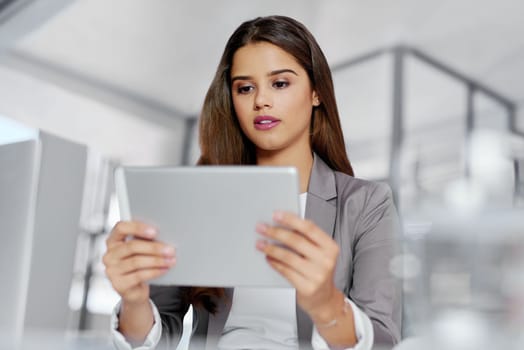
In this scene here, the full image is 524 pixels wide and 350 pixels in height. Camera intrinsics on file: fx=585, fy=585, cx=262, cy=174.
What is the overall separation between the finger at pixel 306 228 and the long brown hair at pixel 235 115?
453 millimetres

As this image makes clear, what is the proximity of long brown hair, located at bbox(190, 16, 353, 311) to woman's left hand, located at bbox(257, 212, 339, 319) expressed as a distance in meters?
0.46

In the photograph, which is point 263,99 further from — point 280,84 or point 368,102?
point 368,102

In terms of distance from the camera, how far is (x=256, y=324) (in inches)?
37.7

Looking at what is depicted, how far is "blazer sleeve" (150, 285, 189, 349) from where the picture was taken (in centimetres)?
101

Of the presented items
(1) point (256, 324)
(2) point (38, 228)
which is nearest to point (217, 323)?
(1) point (256, 324)

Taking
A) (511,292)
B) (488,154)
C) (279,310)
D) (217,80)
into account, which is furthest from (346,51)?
(279,310)

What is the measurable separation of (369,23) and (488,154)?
4.34ft

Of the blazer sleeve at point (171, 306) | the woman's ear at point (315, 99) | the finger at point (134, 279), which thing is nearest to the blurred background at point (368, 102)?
the blazer sleeve at point (171, 306)

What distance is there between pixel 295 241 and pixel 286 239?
0.01m

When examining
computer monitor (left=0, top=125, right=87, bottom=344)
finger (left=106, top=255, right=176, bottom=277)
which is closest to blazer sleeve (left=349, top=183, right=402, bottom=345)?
finger (left=106, top=255, right=176, bottom=277)

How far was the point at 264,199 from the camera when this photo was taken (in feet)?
2.35

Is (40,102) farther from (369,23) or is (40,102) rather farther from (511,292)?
(511,292)

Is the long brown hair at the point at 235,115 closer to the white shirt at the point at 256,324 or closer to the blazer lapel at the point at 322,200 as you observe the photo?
the blazer lapel at the point at 322,200

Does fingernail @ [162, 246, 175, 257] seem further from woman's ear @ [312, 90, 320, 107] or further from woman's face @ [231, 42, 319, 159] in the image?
woman's ear @ [312, 90, 320, 107]
